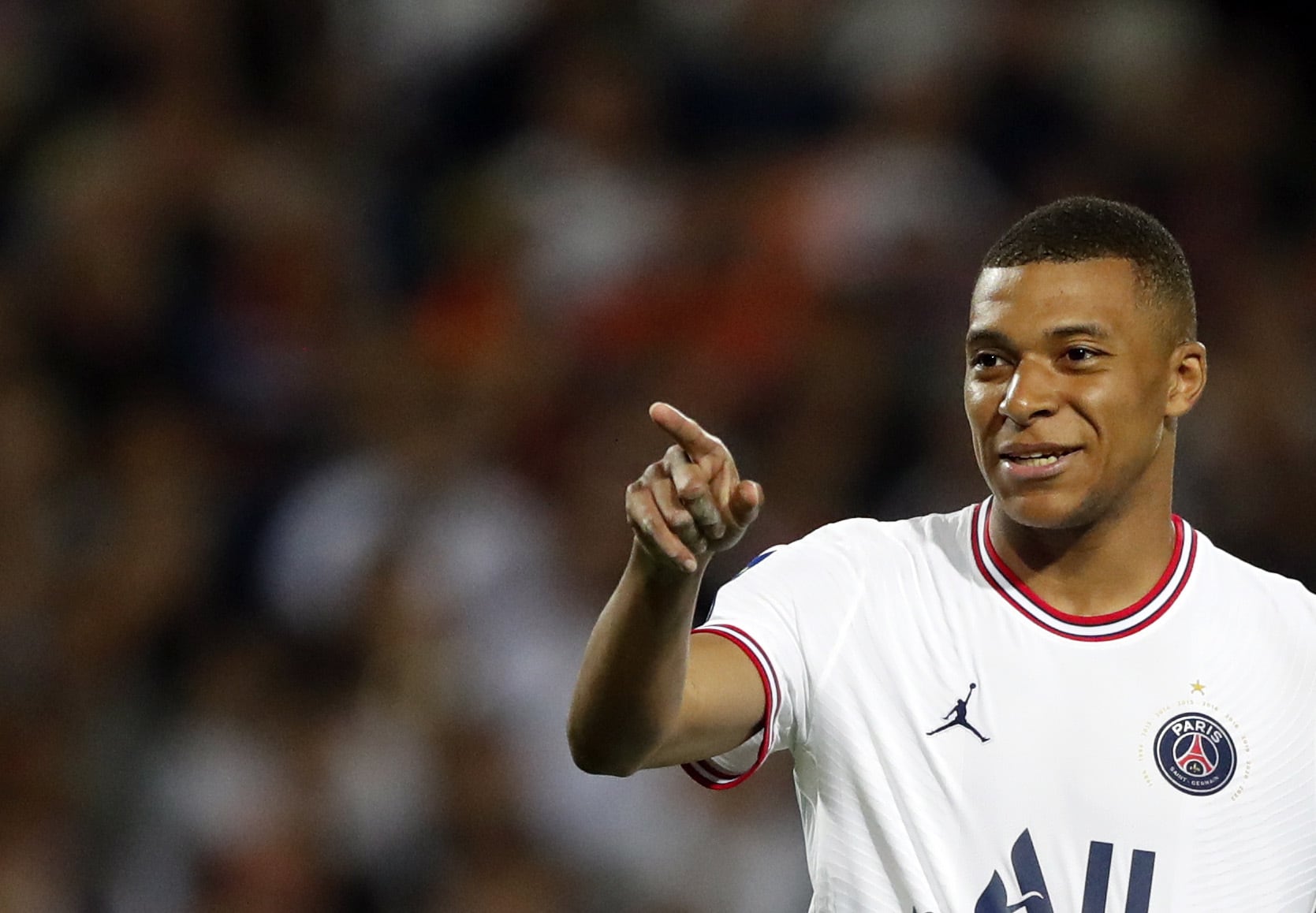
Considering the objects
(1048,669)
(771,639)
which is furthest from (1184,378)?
(771,639)

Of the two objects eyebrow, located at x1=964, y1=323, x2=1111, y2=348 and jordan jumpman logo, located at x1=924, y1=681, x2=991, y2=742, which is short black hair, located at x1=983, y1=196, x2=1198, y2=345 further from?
jordan jumpman logo, located at x1=924, y1=681, x2=991, y2=742

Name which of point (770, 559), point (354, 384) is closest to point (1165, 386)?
point (770, 559)

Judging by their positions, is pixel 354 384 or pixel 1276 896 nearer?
pixel 1276 896

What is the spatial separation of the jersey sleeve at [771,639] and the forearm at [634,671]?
247mm

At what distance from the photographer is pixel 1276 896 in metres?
2.83

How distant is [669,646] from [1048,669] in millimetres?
752

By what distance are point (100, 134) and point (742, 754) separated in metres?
4.76

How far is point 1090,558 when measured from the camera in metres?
2.99

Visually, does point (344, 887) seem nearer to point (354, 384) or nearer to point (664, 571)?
point (354, 384)

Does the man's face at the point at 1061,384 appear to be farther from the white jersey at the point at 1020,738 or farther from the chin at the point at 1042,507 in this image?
the white jersey at the point at 1020,738

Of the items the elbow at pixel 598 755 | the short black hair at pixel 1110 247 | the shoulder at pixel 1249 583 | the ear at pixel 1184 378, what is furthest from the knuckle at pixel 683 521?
the shoulder at pixel 1249 583

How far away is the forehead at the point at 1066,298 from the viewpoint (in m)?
2.83

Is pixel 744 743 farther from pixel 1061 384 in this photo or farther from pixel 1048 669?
pixel 1061 384

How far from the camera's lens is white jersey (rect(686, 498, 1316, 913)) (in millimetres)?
2742
